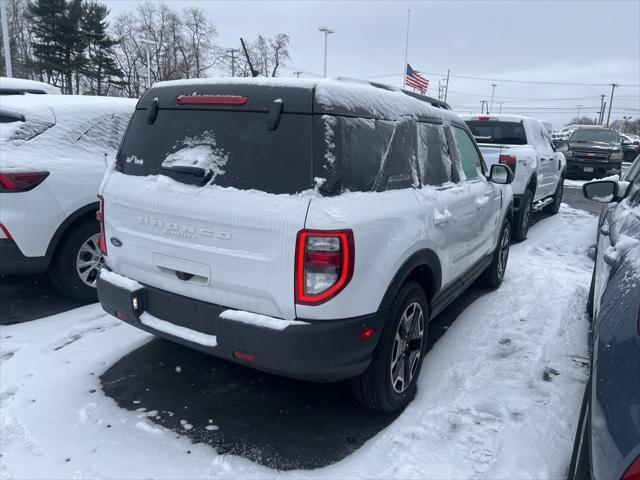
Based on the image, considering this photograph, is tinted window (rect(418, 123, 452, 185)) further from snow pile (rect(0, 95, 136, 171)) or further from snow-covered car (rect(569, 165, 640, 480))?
snow pile (rect(0, 95, 136, 171))

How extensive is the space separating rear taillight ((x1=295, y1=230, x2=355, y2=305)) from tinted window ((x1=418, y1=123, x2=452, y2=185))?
1.15 metres

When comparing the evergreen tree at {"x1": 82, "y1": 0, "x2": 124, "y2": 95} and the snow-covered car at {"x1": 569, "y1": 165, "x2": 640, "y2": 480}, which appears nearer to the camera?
the snow-covered car at {"x1": 569, "y1": 165, "x2": 640, "y2": 480}

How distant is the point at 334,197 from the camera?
2.44 meters

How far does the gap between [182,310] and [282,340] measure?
0.70m

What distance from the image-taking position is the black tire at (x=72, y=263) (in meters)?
4.52

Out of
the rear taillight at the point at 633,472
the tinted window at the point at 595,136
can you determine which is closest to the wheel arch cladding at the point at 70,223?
the rear taillight at the point at 633,472

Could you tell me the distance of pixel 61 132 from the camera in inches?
179

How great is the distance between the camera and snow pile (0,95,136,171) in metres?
4.19

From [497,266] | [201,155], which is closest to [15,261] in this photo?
[201,155]

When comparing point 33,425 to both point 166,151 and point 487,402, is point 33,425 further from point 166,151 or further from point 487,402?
point 487,402

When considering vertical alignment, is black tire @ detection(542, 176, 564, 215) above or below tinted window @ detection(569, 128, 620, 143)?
below

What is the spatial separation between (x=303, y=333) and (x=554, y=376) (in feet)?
7.30

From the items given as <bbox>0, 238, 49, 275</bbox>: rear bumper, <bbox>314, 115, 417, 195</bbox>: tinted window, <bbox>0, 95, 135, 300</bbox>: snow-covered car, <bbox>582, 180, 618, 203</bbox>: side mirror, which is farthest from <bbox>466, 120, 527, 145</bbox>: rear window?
<bbox>0, 238, 49, 275</bbox>: rear bumper

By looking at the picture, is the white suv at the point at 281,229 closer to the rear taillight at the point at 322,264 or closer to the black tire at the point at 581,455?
the rear taillight at the point at 322,264
